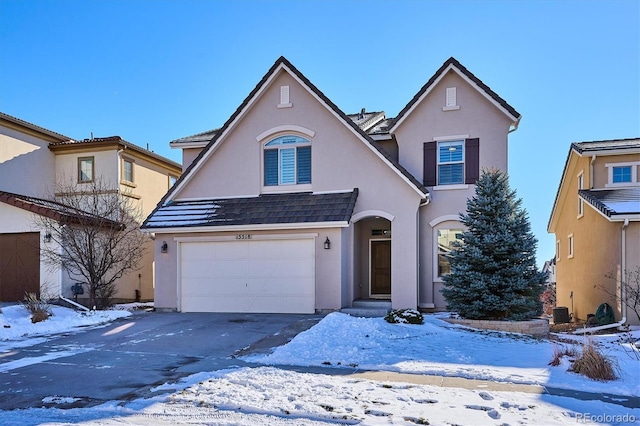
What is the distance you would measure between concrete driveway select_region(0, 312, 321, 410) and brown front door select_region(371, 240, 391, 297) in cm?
360

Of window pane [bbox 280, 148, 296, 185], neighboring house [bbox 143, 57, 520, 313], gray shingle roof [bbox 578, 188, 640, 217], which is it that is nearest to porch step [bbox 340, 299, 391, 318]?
neighboring house [bbox 143, 57, 520, 313]

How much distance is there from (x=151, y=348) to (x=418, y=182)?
8.85m

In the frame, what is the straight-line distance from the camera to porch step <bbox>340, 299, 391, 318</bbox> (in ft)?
44.9

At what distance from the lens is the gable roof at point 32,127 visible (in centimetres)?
1905

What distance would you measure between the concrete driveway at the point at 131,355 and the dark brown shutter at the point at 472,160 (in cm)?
659

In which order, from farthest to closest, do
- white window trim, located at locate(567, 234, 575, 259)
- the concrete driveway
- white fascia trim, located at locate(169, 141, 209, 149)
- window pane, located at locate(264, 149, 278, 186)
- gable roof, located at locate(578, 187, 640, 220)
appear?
white window trim, located at locate(567, 234, 575, 259) < white fascia trim, located at locate(169, 141, 209, 149) < window pane, located at locate(264, 149, 278, 186) < gable roof, located at locate(578, 187, 640, 220) < the concrete driveway

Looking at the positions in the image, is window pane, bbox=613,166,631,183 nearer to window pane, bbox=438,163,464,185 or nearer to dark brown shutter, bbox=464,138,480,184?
dark brown shutter, bbox=464,138,480,184

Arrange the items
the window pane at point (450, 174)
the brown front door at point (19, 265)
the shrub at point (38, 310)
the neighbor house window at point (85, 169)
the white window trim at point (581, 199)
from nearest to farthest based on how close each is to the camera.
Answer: the shrub at point (38, 310)
the window pane at point (450, 174)
the brown front door at point (19, 265)
the white window trim at point (581, 199)
the neighbor house window at point (85, 169)

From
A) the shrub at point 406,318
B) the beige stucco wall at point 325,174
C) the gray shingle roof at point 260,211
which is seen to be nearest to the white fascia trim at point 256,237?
the gray shingle roof at point 260,211

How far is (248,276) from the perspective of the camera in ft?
49.9

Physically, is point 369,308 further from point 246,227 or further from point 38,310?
point 38,310

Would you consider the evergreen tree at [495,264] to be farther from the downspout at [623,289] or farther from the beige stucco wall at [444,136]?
the downspout at [623,289]

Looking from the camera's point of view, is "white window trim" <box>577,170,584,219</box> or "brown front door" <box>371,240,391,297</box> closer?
"brown front door" <box>371,240,391,297</box>

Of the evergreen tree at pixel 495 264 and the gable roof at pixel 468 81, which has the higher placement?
the gable roof at pixel 468 81
